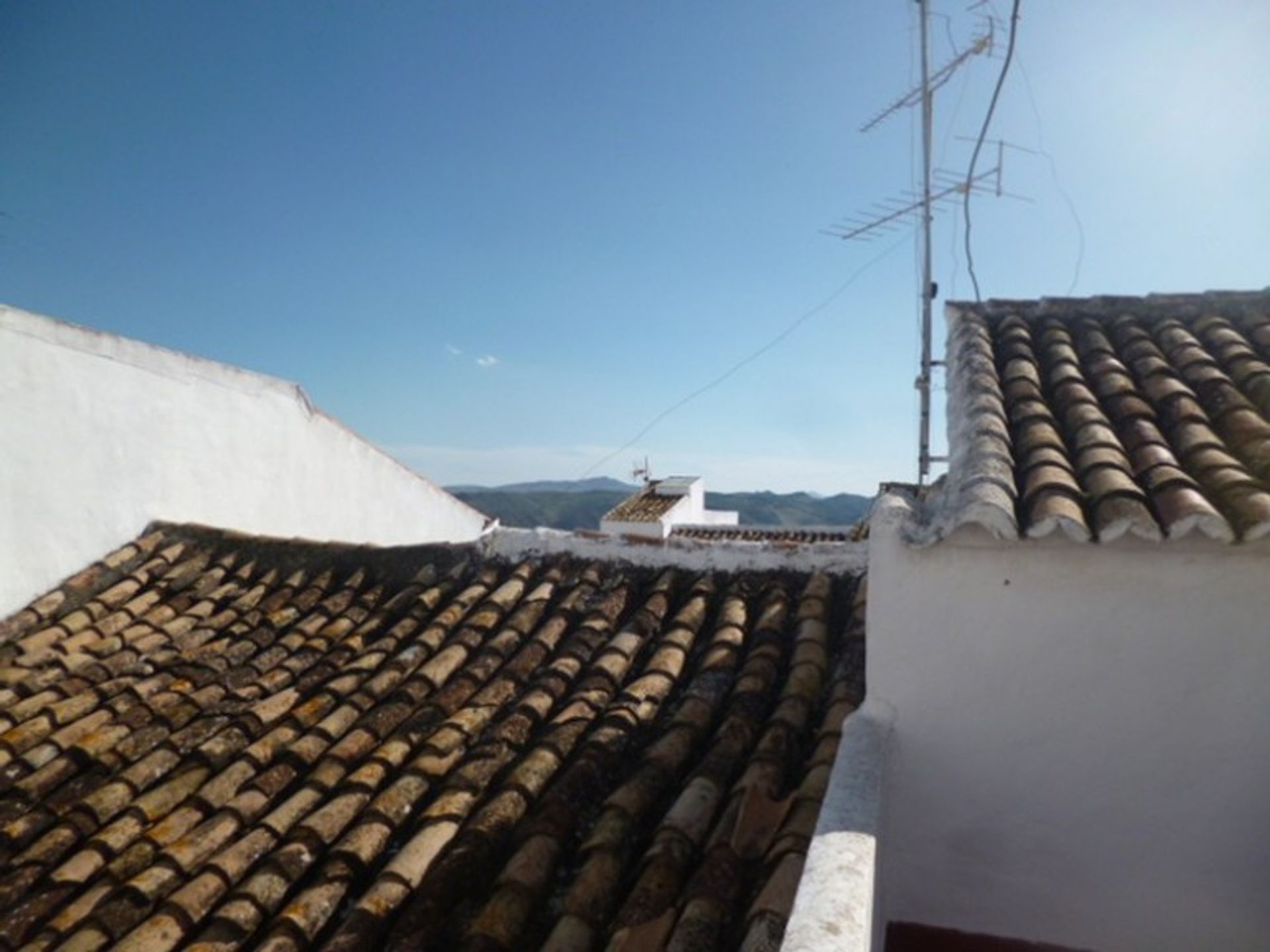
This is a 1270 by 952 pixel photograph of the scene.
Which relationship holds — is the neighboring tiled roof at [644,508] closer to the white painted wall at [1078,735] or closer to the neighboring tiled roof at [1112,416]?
the neighboring tiled roof at [1112,416]

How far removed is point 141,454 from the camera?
6.84m

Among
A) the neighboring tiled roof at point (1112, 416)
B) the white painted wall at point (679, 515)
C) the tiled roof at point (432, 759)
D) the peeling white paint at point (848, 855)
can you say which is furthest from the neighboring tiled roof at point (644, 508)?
the peeling white paint at point (848, 855)

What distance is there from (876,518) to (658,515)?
835 inches

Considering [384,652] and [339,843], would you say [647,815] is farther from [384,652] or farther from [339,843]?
[384,652]

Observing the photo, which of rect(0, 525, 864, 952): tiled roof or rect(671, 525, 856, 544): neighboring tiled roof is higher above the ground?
rect(671, 525, 856, 544): neighboring tiled roof

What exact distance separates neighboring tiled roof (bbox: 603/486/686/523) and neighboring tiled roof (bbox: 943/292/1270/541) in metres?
19.3

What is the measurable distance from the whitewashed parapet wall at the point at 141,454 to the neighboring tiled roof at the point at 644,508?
49.1 feet

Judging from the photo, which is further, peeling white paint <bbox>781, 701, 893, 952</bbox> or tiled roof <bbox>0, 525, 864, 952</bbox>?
tiled roof <bbox>0, 525, 864, 952</bbox>

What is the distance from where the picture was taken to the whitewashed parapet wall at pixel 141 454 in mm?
5914

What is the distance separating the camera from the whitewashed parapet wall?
19.4 ft

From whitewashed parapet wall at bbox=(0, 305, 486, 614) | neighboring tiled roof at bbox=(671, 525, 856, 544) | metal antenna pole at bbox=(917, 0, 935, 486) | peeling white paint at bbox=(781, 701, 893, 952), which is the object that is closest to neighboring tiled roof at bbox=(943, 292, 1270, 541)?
peeling white paint at bbox=(781, 701, 893, 952)

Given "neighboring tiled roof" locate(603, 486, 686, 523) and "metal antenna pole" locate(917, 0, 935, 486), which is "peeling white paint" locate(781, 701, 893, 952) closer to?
"metal antenna pole" locate(917, 0, 935, 486)

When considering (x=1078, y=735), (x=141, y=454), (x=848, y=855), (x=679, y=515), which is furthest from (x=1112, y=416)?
(x=679, y=515)

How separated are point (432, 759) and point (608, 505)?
39957 mm
